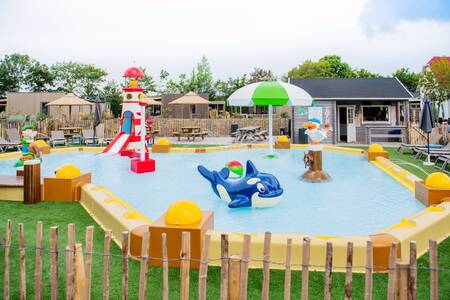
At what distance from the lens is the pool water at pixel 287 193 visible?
745 cm

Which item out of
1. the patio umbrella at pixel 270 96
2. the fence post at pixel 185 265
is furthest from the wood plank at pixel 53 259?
the patio umbrella at pixel 270 96

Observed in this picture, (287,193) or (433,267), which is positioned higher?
(433,267)

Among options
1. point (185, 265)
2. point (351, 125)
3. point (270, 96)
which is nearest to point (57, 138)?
point (270, 96)

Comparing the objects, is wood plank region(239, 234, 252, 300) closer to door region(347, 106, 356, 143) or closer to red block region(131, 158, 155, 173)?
red block region(131, 158, 155, 173)

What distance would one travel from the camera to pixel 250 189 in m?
A: 8.20

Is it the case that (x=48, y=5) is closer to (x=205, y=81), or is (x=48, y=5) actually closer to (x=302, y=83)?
(x=302, y=83)

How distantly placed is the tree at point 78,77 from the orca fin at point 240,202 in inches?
1985

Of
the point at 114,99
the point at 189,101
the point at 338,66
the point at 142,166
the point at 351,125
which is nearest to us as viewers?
the point at 142,166

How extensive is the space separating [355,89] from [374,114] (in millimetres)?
1933

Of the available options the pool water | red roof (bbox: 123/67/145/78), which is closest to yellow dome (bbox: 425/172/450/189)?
the pool water

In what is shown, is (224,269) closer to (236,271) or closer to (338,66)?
(236,271)

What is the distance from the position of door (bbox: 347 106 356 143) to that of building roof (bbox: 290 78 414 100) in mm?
1146

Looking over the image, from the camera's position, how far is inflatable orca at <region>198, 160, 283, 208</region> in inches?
323

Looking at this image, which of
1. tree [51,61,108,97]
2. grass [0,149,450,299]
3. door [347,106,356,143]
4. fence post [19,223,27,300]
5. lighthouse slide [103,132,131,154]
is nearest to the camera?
fence post [19,223,27,300]
